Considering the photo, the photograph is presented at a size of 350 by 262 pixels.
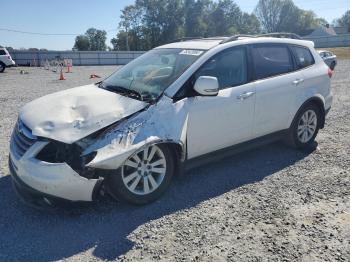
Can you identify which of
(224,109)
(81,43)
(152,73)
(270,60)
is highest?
(81,43)

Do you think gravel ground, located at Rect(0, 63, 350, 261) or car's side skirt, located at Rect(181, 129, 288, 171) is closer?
gravel ground, located at Rect(0, 63, 350, 261)

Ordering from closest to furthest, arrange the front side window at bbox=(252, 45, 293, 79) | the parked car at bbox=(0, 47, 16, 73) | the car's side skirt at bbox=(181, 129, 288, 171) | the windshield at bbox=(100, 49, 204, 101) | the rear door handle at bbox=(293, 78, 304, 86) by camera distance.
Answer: the windshield at bbox=(100, 49, 204, 101), the car's side skirt at bbox=(181, 129, 288, 171), the front side window at bbox=(252, 45, 293, 79), the rear door handle at bbox=(293, 78, 304, 86), the parked car at bbox=(0, 47, 16, 73)

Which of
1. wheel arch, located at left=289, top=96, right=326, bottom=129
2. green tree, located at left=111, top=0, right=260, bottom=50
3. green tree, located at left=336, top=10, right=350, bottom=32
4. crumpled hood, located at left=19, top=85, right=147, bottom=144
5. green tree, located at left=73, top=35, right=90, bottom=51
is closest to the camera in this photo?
crumpled hood, located at left=19, top=85, right=147, bottom=144

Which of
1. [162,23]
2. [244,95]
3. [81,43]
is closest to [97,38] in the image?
[81,43]

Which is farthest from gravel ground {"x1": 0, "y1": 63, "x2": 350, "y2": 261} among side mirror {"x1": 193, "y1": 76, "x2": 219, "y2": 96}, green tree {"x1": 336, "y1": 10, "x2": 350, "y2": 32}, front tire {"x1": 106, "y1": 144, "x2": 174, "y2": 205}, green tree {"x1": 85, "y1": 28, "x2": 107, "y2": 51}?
green tree {"x1": 336, "y1": 10, "x2": 350, "y2": 32}

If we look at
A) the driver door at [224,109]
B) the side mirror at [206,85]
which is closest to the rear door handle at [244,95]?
the driver door at [224,109]

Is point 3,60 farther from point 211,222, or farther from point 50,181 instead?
point 211,222

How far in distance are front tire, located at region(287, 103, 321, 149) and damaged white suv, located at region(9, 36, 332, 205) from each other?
26mm

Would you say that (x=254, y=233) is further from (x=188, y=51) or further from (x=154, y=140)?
(x=188, y=51)

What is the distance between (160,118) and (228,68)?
1.31 metres

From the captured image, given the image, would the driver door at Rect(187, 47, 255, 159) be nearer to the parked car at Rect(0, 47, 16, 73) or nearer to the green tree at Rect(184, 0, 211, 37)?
the parked car at Rect(0, 47, 16, 73)

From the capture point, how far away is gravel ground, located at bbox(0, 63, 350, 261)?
318 cm

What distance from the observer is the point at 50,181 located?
3398 mm

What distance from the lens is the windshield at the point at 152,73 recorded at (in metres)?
4.20
